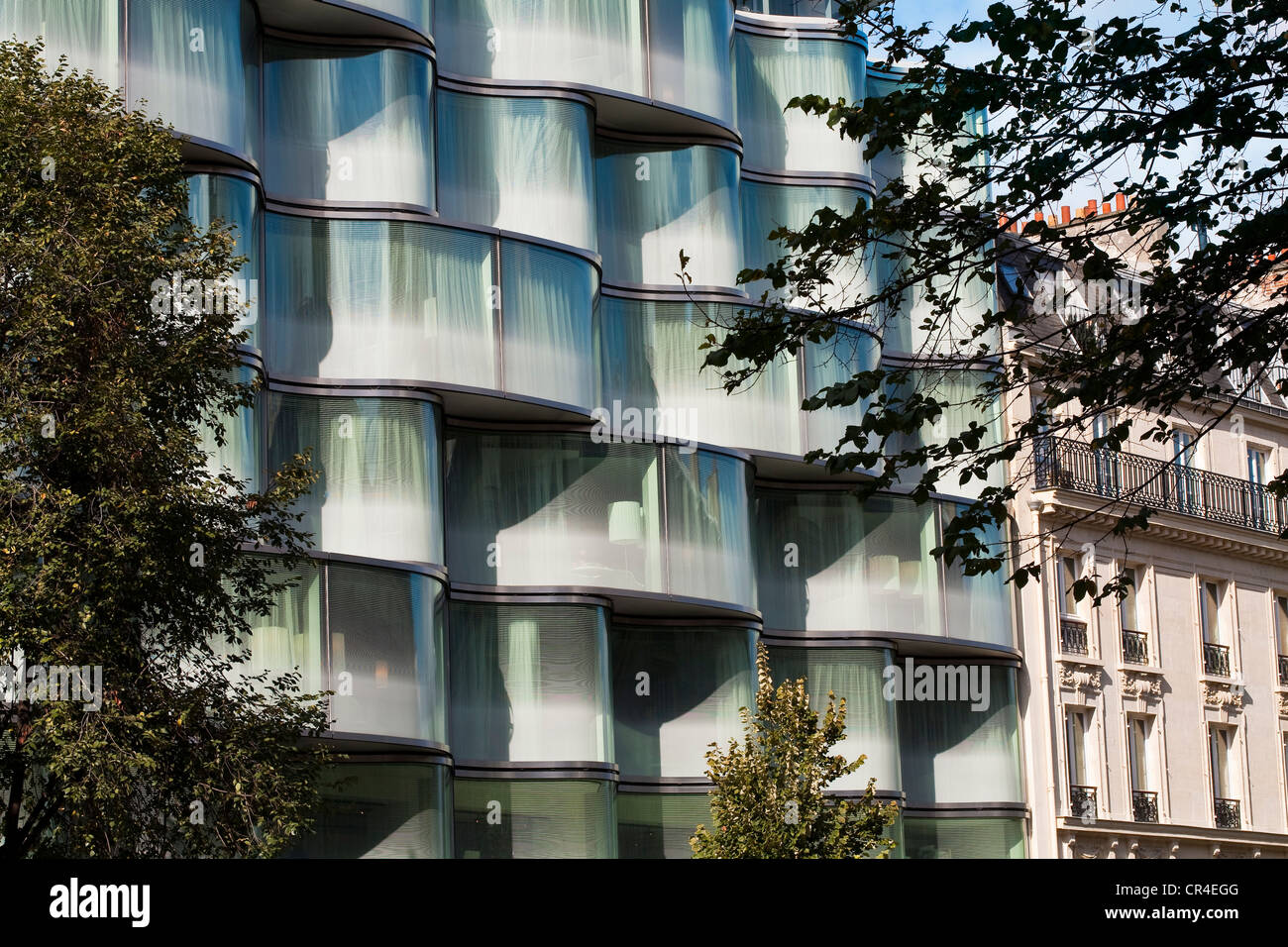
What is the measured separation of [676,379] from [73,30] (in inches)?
441

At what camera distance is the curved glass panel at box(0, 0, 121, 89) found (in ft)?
92.1

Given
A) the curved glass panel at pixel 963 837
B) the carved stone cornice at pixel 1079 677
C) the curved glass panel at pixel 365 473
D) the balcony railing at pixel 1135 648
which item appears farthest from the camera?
the balcony railing at pixel 1135 648

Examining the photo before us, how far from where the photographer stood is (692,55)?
1432 inches

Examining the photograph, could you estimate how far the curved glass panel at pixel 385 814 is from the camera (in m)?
28.7

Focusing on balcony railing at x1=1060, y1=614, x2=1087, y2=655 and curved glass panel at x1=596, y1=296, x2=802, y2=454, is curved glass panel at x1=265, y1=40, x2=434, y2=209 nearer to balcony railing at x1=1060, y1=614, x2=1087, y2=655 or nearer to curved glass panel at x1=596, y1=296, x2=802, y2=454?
curved glass panel at x1=596, y1=296, x2=802, y2=454

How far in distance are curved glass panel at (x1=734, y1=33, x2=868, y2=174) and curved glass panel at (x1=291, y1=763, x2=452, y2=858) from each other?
557 inches

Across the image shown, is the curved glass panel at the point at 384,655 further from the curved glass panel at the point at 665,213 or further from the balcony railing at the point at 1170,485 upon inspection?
the balcony railing at the point at 1170,485

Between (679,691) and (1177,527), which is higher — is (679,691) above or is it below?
below

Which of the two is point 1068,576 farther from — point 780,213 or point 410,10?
point 410,10

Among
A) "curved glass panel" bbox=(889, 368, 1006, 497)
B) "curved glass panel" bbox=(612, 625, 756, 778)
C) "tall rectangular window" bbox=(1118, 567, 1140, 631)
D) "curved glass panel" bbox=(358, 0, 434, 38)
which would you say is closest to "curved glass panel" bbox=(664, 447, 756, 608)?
"curved glass panel" bbox=(612, 625, 756, 778)

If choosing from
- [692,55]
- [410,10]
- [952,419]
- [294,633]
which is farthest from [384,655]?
[952,419]

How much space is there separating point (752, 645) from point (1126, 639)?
14234 mm

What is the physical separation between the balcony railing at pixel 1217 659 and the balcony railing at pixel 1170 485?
284cm

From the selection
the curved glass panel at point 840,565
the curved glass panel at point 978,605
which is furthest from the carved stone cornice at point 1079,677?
the curved glass panel at point 840,565
